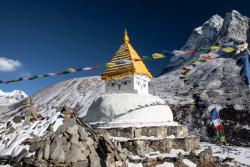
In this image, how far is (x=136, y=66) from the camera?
2747 cm

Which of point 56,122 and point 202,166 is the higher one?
point 56,122

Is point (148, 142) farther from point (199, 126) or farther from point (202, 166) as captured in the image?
point (199, 126)

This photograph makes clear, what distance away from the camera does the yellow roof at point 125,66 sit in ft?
89.2

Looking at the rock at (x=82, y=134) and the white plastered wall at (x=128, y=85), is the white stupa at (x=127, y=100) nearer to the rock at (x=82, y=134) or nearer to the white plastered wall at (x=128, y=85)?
the white plastered wall at (x=128, y=85)

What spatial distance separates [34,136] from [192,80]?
8618 cm

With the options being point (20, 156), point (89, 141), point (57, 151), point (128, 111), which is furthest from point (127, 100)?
point (20, 156)

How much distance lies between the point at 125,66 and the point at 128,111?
4.76 metres

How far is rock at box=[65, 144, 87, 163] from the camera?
1736cm

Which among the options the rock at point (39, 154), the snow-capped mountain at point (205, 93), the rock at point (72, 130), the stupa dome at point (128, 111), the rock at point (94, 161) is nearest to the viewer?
the rock at point (39, 154)

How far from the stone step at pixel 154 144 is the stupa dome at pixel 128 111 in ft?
5.80

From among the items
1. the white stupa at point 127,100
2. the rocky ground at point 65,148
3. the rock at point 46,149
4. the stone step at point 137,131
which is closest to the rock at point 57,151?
the rocky ground at point 65,148

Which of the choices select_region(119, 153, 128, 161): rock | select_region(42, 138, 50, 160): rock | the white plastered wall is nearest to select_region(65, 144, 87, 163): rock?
select_region(42, 138, 50, 160): rock

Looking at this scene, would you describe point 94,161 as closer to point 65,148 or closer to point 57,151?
point 65,148

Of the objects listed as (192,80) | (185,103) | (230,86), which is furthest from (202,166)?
(192,80)
